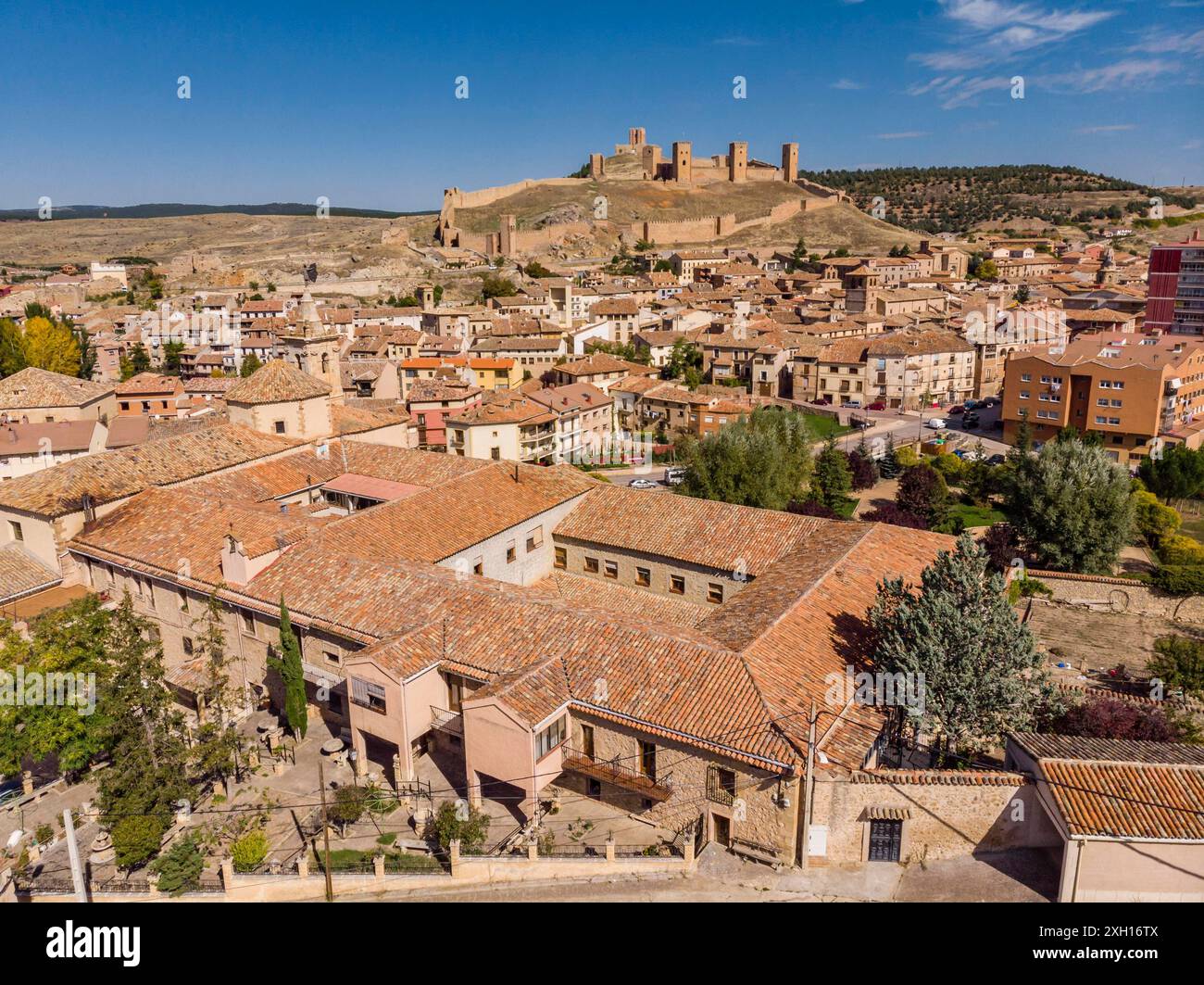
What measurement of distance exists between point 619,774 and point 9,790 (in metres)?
13.1

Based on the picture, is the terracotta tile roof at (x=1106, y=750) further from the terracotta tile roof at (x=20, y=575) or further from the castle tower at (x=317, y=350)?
the castle tower at (x=317, y=350)

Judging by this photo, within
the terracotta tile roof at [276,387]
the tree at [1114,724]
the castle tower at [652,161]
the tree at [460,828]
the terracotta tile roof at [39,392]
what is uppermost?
the castle tower at [652,161]

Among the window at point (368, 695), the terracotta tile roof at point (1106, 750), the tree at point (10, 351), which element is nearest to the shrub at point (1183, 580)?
the terracotta tile roof at point (1106, 750)

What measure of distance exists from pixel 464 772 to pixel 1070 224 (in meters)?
158

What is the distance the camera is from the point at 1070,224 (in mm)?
142500

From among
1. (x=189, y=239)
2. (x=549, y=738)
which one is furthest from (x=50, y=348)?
(x=189, y=239)

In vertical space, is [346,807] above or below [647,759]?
below

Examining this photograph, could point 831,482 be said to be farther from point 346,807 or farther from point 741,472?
point 346,807

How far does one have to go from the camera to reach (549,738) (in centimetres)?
1511

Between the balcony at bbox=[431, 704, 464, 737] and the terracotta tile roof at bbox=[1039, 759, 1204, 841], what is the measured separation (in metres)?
10.5

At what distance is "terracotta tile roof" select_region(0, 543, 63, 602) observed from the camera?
2256cm

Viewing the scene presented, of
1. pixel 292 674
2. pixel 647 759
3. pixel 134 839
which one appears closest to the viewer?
pixel 134 839

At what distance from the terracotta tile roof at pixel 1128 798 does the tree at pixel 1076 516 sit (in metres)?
19.0

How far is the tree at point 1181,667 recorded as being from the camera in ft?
69.2
